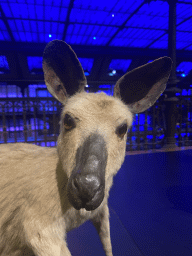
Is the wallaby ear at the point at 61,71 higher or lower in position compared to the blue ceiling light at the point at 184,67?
lower

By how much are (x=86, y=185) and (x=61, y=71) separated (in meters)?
0.83

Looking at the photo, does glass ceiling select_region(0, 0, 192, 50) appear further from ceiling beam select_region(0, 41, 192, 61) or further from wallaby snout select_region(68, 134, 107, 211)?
wallaby snout select_region(68, 134, 107, 211)

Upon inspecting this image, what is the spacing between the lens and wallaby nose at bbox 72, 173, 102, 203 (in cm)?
73

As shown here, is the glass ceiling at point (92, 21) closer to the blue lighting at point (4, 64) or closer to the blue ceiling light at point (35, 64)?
the blue ceiling light at point (35, 64)

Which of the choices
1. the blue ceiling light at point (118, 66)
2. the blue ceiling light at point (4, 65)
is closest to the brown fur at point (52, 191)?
the blue ceiling light at point (4, 65)

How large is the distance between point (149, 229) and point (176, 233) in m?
0.23

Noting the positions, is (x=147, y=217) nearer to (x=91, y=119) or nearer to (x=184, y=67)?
(x=91, y=119)

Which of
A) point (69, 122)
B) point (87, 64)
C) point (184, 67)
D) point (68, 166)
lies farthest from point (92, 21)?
point (184, 67)

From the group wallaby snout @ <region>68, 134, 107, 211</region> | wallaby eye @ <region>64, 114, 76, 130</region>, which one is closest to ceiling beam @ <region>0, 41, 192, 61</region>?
wallaby eye @ <region>64, 114, 76, 130</region>

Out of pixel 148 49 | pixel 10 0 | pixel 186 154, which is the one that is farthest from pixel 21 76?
pixel 186 154

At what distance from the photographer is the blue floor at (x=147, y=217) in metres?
1.41

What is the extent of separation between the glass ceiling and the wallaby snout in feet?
23.9

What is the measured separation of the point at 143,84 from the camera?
126 centimetres

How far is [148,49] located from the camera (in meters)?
11.2
